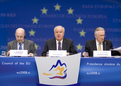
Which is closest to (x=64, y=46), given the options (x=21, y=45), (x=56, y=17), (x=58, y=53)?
(x=21, y=45)

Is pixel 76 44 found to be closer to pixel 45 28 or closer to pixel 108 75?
pixel 45 28

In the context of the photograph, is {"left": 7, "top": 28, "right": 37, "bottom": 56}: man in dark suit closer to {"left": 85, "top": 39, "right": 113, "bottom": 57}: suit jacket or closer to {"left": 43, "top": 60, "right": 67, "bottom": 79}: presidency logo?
{"left": 85, "top": 39, "right": 113, "bottom": 57}: suit jacket

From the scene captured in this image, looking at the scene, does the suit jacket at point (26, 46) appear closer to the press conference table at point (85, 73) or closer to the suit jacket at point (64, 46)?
the suit jacket at point (64, 46)

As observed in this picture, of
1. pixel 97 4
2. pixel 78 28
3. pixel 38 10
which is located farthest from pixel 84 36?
pixel 38 10

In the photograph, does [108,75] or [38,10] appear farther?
[38,10]

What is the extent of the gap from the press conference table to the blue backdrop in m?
2.52

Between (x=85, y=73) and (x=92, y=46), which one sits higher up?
(x=92, y=46)

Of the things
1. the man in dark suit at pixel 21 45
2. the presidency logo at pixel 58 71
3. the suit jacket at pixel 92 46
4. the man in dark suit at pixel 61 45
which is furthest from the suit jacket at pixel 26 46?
the presidency logo at pixel 58 71

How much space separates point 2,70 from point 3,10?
9.22 ft

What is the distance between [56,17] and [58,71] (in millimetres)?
2777

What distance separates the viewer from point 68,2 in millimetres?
4996

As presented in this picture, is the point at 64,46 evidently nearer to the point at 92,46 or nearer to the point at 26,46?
the point at 92,46

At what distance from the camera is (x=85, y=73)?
2.52 metres

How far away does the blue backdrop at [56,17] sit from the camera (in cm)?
496
